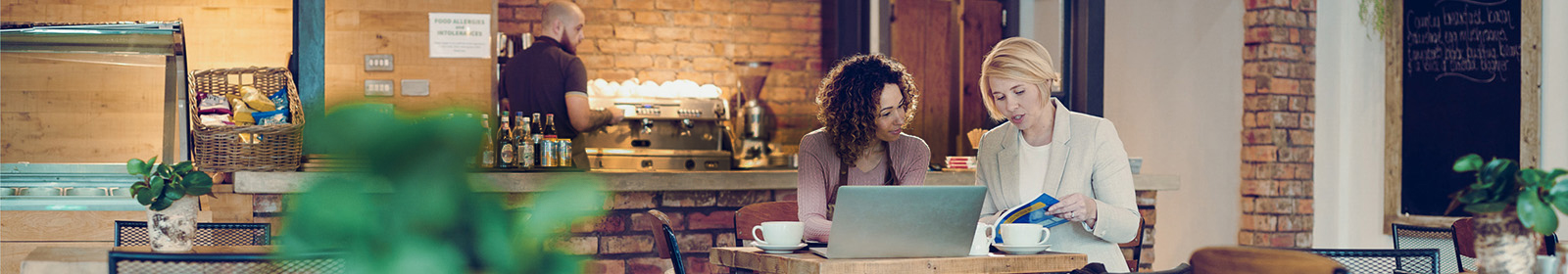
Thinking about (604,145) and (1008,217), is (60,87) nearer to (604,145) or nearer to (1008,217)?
(604,145)

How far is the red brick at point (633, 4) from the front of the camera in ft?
23.7

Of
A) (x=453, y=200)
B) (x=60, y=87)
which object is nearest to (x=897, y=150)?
(x=453, y=200)

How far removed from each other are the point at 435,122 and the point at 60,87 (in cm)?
443

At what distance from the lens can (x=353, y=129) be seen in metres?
0.54

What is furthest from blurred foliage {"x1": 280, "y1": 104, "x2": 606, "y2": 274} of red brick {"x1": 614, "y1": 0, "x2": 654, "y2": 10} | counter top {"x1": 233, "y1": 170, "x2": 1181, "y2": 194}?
red brick {"x1": 614, "y1": 0, "x2": 654, "y2": 10}

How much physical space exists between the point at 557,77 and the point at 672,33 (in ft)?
A: 7.19

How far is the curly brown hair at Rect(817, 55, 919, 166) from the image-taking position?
2705 millimetres

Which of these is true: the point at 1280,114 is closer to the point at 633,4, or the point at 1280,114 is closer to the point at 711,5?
the point at 711,5

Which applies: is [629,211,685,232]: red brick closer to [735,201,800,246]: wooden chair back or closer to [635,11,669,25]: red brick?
[735,201,800,246]: wooden chair back

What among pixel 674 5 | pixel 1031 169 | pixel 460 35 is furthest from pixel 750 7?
pixel 1031 169

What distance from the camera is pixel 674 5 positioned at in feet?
24.2

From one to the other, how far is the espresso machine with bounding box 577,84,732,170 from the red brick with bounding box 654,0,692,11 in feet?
2.67

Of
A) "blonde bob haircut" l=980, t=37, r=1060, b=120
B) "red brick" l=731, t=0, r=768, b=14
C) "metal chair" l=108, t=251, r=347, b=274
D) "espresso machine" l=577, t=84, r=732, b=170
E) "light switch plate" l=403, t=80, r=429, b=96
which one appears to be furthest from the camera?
"red brick" l=731, t=0, r=768, b=14

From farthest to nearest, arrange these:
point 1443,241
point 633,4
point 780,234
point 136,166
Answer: point 633,4, point 1443,241, point 780,234, point 136,166
